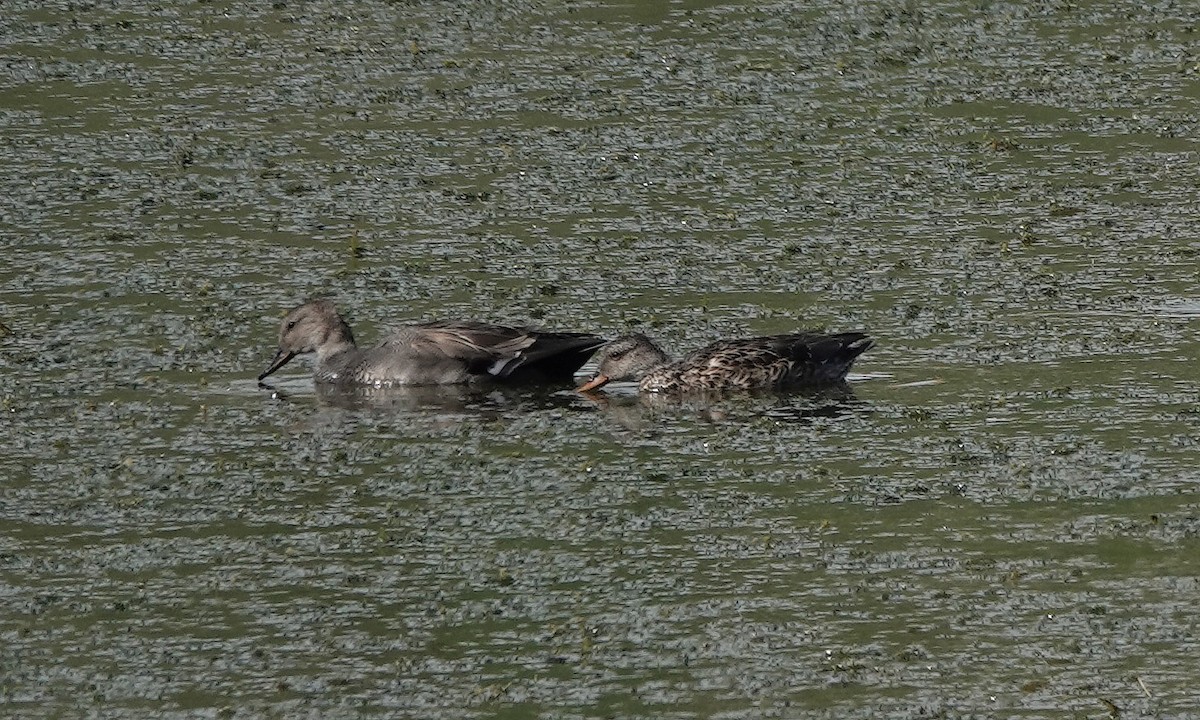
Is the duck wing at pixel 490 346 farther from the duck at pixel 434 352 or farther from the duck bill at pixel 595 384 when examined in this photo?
the duck bill at pixel 595 384

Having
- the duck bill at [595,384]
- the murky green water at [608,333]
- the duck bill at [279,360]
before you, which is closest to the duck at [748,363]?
the duck bill at [595,384]

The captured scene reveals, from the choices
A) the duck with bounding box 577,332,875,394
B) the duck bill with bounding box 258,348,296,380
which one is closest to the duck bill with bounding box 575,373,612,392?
the duck with bounding box 577,332,875,394

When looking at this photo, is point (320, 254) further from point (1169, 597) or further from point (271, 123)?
point (1169, 597)

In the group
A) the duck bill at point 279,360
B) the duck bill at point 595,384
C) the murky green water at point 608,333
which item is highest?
the murky green water at point 608,333

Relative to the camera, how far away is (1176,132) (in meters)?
13.6

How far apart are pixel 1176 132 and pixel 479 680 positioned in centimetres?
834

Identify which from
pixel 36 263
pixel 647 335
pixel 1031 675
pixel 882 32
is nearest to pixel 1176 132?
pixel 882 32

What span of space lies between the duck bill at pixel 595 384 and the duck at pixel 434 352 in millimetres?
88

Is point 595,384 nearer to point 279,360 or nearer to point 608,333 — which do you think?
point 608,333

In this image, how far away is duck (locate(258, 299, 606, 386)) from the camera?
10.1 metres

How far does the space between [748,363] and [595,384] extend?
30.7 inches

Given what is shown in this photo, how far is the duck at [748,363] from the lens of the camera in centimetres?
984

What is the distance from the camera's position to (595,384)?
10.3 meters

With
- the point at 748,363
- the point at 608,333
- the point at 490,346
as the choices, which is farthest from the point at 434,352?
the point at 748,363
